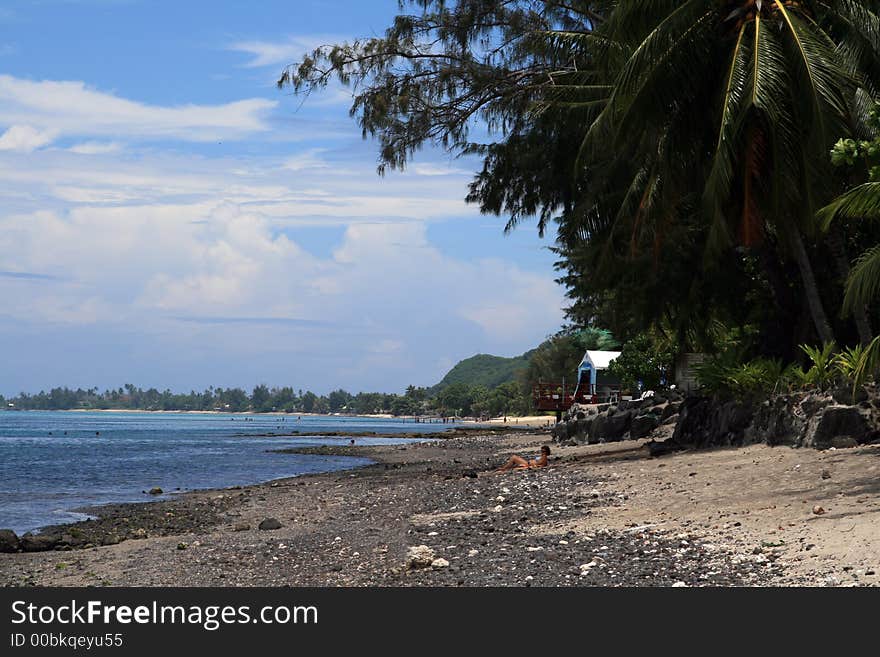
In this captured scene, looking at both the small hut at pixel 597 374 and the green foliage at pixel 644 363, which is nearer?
the green foliage at pixel 644 363

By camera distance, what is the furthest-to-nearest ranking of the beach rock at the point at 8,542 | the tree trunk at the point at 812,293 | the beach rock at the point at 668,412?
the beach rock at the point at 668,412 → the tree trunk at the point at 812,293 → the beach rock at the point at 8,542

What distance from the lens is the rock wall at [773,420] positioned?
16531 millimetres

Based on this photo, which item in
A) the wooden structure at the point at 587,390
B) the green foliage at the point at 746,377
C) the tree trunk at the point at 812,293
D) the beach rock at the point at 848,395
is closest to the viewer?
the beach rock at the point at 848,395

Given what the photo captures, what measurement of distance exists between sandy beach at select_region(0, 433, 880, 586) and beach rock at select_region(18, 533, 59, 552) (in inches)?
21.9

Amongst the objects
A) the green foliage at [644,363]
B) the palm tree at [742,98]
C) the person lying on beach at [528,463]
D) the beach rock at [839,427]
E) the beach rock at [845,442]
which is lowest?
the person lying on beach at [528,463]

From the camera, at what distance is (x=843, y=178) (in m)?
21.9

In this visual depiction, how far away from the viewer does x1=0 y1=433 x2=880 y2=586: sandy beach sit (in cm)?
948

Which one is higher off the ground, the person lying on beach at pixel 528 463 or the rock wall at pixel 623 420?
the rock wall at pixel 623 420

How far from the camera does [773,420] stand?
1908cm

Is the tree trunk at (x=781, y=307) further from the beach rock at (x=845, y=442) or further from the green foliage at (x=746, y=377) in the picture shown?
the beach rock at (x=845, y=442)

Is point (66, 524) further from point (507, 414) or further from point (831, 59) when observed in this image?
point (507, 414)

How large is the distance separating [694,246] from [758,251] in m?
1.59

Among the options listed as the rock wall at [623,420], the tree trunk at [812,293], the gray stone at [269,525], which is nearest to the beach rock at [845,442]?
the tree trunk at [812,293]

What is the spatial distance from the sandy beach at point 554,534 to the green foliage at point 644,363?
98.2ft
